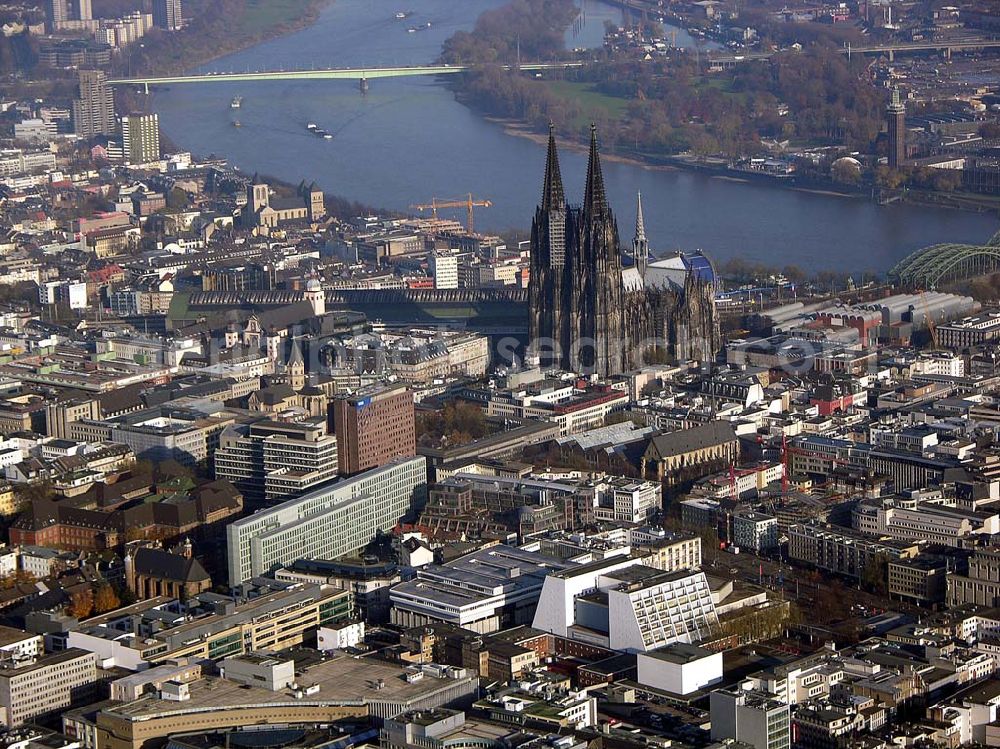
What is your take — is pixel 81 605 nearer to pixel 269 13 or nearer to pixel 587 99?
pixel 587 99

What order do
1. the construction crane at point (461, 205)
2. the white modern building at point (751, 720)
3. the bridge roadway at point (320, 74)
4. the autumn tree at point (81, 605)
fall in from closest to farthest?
the white modern building at point (751, 720), the autumn tree at point (81, 605), the construction crane at point (461, 205), the bridge roadway at point (320, 74)

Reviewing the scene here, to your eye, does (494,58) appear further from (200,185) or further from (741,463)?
(741,463)

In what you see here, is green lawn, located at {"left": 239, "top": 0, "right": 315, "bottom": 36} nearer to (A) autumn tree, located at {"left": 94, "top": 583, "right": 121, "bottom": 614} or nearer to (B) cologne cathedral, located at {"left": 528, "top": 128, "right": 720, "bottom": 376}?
(B) cologne cathedral, located at {"left": 528, "top": 128, "right": 720, "bottom": 376}

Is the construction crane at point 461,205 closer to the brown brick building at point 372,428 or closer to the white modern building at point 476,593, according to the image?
the brown brick building at point 372,428

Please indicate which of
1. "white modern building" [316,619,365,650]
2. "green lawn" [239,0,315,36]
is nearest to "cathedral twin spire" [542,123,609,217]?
"white modern building" [316,619,365,650]

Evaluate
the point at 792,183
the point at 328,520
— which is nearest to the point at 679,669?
the point at 328,520

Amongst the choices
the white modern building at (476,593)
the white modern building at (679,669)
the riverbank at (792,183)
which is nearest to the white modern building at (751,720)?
the white modern building at (679,669)

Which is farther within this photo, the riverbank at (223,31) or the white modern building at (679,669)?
Result: the riverbank at (223,31)
